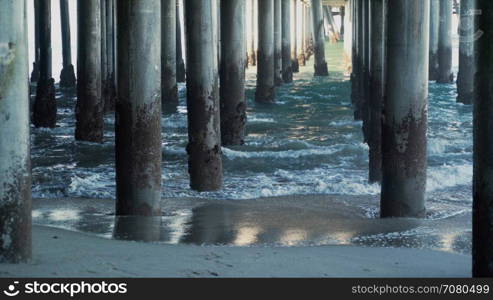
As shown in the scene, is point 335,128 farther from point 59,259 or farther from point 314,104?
point 59,259

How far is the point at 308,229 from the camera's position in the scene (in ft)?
22.1

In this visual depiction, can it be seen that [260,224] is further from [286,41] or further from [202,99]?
[286,41]

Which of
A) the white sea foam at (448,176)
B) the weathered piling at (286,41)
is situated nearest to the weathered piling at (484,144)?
the white sea foam at (448,176)

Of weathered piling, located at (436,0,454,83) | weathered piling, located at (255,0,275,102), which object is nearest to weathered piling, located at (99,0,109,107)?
weathered piling, located at (255,0,275,102)

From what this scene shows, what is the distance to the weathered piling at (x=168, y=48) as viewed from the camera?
17.8 meters

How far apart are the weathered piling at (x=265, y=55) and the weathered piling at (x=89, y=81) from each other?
619 cm

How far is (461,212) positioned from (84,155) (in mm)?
5202

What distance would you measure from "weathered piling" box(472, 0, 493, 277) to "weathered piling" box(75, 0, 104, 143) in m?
8.10

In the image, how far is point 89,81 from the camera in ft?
40.0

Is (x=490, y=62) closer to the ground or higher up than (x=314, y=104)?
higher up

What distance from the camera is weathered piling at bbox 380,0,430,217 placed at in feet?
22.2

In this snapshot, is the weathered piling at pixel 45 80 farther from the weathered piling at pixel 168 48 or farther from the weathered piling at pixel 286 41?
the weathered piling at pixel 286 41

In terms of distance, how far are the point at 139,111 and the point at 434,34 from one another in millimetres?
18964

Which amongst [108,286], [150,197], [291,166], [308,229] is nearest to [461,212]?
[308,229]
